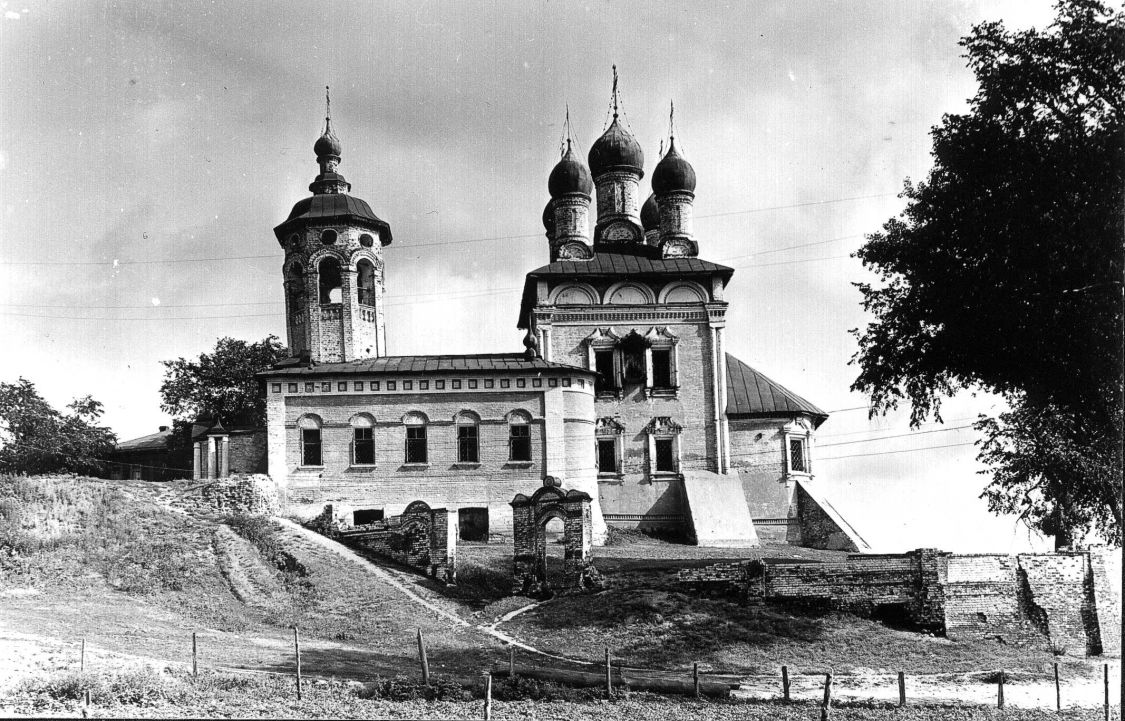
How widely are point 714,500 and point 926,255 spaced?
14.8 metres

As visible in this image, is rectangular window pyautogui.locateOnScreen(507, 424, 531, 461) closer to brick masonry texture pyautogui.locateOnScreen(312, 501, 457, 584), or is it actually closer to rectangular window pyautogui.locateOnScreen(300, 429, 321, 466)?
rectangular window pyautogui.locateOnScreen(300, 429, 321, 466)

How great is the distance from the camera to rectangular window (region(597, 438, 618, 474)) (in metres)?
34.8

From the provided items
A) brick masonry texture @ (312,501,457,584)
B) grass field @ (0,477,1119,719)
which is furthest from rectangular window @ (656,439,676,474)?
brick masonry texture @ (312,501,457,584)

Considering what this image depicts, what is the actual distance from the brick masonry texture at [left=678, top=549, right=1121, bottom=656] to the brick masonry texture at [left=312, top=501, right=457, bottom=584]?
22.2 feet

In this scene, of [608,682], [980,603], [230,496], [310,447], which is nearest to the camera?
[608,682]

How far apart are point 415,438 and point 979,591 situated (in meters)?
16.1

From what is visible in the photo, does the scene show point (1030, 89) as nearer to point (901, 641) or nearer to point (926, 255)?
point (926, 255)

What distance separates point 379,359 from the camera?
1318 inches

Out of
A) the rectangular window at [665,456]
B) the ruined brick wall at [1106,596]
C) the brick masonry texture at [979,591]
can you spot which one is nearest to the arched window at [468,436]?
the rectangular window at [665,456]

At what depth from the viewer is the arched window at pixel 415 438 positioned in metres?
31.5

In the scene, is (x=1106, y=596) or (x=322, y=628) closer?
(x=322, y=628)

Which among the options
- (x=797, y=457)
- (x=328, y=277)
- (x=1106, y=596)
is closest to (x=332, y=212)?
(x=328, y=277)

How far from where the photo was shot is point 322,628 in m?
20.7

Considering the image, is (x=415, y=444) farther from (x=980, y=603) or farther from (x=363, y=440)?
(x=980, y=603)
